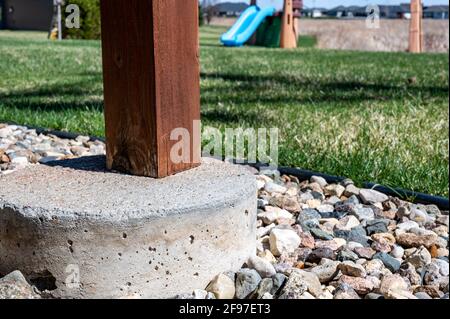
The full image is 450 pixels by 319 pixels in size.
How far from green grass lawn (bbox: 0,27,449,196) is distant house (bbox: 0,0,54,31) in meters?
23.7

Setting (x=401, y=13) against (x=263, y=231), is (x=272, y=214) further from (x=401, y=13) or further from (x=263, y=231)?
(x=401, y=13)

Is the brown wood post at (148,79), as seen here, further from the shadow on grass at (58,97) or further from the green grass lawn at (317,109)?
the shadow on grass at (58,97)

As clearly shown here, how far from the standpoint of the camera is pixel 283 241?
2.29m

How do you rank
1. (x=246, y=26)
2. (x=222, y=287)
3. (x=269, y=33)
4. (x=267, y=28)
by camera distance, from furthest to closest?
(x=246, y=26) < (x=267, y=28) < (x=269, y=33) < (x=222, y=287)

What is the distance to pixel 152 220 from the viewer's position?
1792mm

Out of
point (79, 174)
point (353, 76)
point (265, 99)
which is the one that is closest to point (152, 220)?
point (79, 174)

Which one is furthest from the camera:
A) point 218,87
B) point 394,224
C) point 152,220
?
point 218,87

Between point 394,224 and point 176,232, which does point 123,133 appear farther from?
point 394,224

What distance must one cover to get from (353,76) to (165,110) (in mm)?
6220

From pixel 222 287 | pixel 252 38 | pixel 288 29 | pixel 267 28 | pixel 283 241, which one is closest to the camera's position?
pixel 222 287

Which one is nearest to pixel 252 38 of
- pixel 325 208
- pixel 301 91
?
pixel 301 91

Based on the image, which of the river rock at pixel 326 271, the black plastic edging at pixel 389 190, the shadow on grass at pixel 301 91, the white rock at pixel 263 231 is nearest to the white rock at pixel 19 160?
the black plastic edging at pixel 389 190

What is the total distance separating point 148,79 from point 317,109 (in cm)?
305

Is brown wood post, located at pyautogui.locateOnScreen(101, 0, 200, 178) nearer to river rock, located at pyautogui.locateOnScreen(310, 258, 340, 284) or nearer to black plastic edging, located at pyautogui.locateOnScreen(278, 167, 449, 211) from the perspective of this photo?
river rock, located at pyautogui.locateOnScreen(310, 258, 340, 284)
